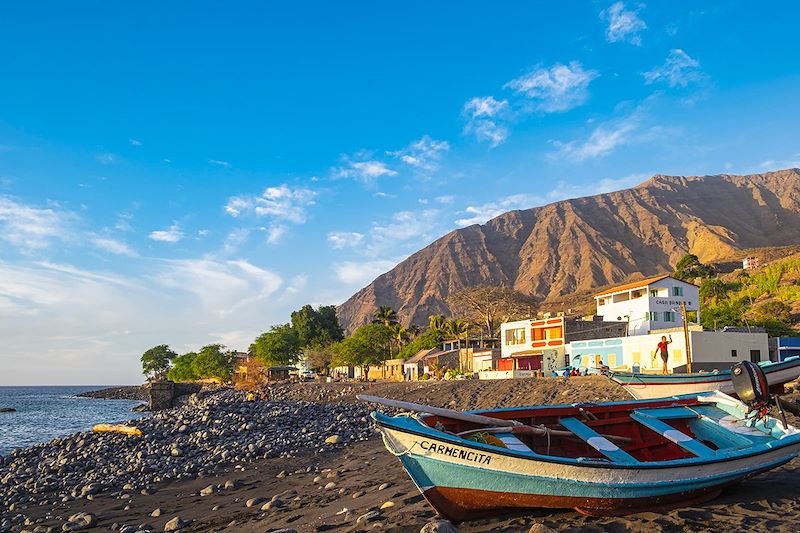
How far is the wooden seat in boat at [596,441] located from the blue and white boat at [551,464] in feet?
0.05

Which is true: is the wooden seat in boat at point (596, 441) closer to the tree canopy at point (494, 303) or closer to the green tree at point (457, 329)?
the tree canopy at point (494, 303)

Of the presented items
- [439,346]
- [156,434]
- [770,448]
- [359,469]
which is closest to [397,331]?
[439,346]

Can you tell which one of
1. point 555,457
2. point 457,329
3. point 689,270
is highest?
point 689,270

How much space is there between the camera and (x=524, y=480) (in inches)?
303

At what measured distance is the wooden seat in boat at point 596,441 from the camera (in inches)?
336

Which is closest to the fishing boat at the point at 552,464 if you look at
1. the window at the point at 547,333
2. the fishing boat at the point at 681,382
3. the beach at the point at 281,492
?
the beach at the point at 281,492

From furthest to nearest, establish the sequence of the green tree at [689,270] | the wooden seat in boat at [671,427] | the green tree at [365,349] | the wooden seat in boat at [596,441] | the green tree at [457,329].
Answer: the green tree at [689,270] → the green tree at [457,329] → the green tree at [365,349] → the wooden seat in boat at [671,427] → the wooden seat in boat at [596,441]

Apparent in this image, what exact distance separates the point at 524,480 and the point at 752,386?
4.99 meters

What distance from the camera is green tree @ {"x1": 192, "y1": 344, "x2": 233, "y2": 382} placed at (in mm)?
97562

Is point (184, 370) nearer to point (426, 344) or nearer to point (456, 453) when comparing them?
point (426, 344)

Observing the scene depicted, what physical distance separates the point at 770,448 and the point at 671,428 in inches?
64.1

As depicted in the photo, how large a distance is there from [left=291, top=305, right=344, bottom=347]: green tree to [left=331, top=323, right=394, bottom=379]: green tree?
24910 millimetres

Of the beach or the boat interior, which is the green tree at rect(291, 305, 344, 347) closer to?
the beach

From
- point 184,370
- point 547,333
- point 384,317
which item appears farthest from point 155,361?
point 547,333
